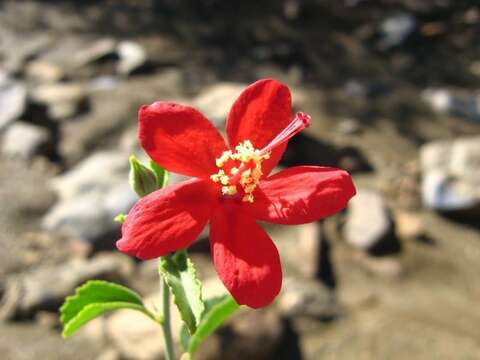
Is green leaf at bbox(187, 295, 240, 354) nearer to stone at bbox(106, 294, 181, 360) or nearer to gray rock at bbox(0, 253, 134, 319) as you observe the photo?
stone at bbox(106, 294, 181, 360)

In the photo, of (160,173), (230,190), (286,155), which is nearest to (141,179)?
(160,173)

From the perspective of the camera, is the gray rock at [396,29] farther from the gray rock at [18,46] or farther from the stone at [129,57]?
the gray rock at [18,46]

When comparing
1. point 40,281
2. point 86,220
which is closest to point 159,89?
point 86,220

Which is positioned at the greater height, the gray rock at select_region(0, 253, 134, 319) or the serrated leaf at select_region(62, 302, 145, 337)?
the serrated leaf at select_region(62, 302, 145, 337)

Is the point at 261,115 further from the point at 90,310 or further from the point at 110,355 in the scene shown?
the point at 110,355

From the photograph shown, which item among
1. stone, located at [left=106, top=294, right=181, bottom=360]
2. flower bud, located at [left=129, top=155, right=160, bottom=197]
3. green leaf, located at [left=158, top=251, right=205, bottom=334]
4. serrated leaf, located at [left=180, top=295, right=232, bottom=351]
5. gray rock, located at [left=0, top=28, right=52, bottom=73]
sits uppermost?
flower bud, located at [left=129, top=155, right=160, bottom=197]

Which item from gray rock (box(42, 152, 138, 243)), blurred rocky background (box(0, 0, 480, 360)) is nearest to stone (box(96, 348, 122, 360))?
blurred rocky background (box(0, 0, 480, 360))
